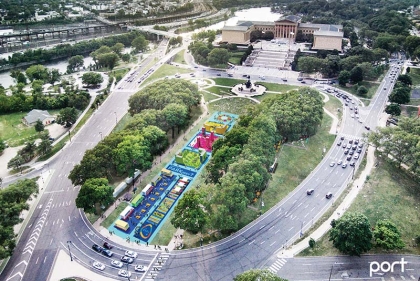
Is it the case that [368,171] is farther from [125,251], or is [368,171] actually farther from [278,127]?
[125,251]

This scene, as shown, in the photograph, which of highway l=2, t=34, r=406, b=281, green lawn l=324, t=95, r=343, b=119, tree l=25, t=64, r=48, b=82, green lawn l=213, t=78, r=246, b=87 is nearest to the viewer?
highway l=2, t=34, r=406, b=281

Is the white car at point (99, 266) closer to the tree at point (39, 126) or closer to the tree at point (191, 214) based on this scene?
the tree at point (191, 214)

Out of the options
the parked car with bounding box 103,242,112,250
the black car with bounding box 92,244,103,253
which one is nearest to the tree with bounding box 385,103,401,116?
the parked car with bounding box 103,242,112,250

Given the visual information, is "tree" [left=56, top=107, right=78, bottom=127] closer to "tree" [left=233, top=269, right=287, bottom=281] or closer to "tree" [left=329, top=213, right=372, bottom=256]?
"tree" [left=233, top=269, right=287, bottom=281]

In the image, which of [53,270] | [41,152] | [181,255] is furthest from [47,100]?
[181,255]

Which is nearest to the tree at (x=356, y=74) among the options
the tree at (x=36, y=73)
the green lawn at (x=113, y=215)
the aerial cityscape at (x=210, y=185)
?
the aerial cityscape at (x=210, y=185)

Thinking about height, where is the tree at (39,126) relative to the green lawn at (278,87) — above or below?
below

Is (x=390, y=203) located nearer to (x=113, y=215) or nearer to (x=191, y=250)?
(x=191, y=250)
